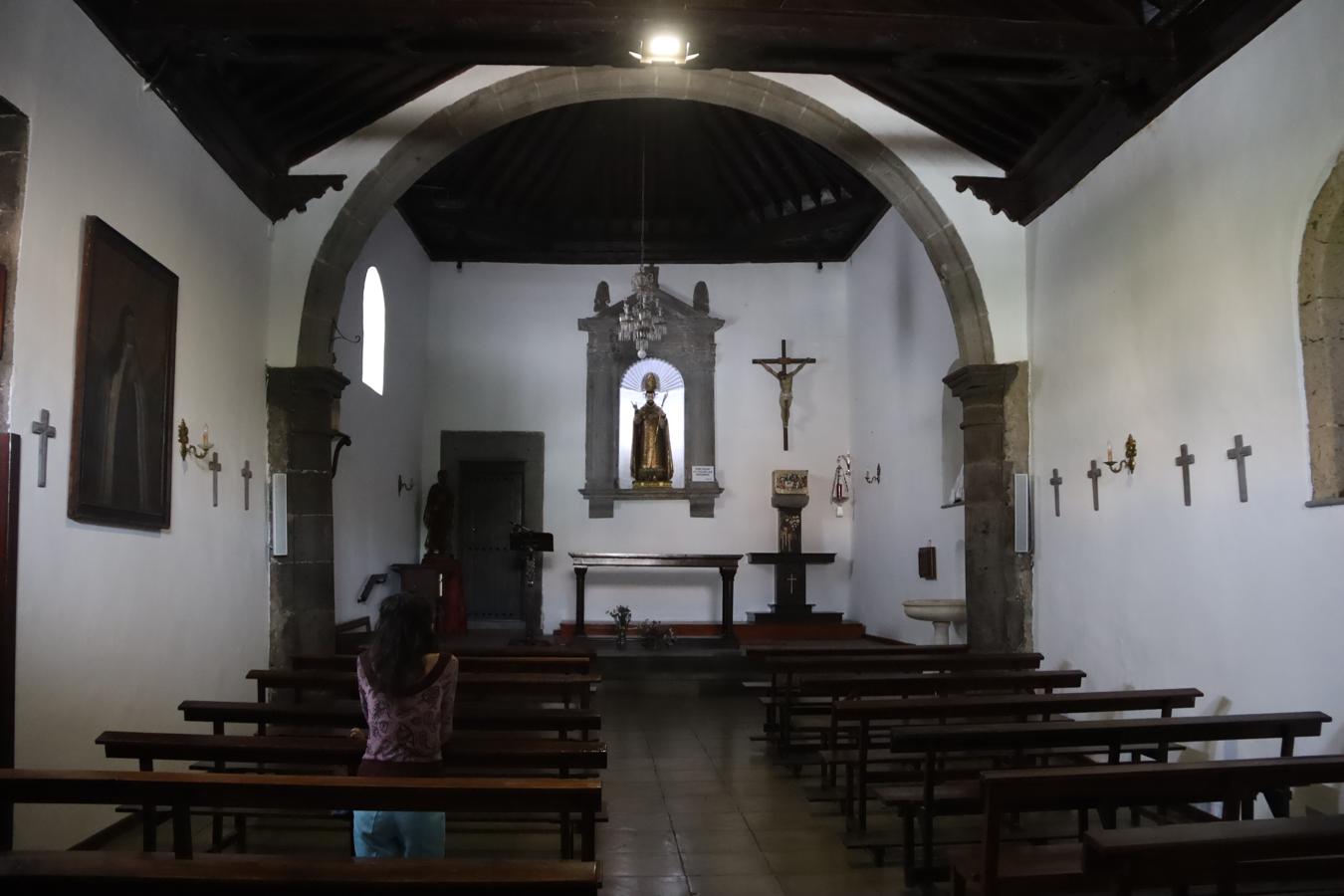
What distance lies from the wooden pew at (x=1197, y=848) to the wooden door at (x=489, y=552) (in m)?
11.3

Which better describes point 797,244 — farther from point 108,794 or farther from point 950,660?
point 108,794

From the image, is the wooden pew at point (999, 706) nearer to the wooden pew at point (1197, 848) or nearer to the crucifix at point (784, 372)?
the wooden pew at point (1197, 848)

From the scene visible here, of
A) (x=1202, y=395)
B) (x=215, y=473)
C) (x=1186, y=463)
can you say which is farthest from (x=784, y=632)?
(x=215, y=473)

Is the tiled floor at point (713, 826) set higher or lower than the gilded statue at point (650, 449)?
lower

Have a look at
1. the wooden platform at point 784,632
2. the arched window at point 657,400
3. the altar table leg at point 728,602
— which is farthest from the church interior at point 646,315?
the arched window at point 657,400

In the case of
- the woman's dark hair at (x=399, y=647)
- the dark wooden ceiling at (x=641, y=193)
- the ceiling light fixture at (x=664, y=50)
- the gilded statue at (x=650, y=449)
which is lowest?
the woman's dark hair at (x=399, y=647)

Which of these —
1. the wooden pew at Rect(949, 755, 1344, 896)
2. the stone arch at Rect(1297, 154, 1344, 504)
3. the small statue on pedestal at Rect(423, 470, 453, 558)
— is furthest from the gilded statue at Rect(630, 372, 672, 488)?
the wooden pew at Rect(949, 755, 1344, 896)

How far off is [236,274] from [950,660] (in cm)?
526

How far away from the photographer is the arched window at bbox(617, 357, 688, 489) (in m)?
13.9

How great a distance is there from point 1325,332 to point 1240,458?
0.77m

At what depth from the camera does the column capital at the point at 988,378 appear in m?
7.95

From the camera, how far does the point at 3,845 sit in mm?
3887

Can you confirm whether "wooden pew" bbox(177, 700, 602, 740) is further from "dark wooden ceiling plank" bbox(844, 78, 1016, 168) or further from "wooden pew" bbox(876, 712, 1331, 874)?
"dark wooden ceiling plank" bbox(844, 78, 1016, 168)

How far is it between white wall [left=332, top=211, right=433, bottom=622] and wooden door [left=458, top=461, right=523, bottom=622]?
24.5 inches
